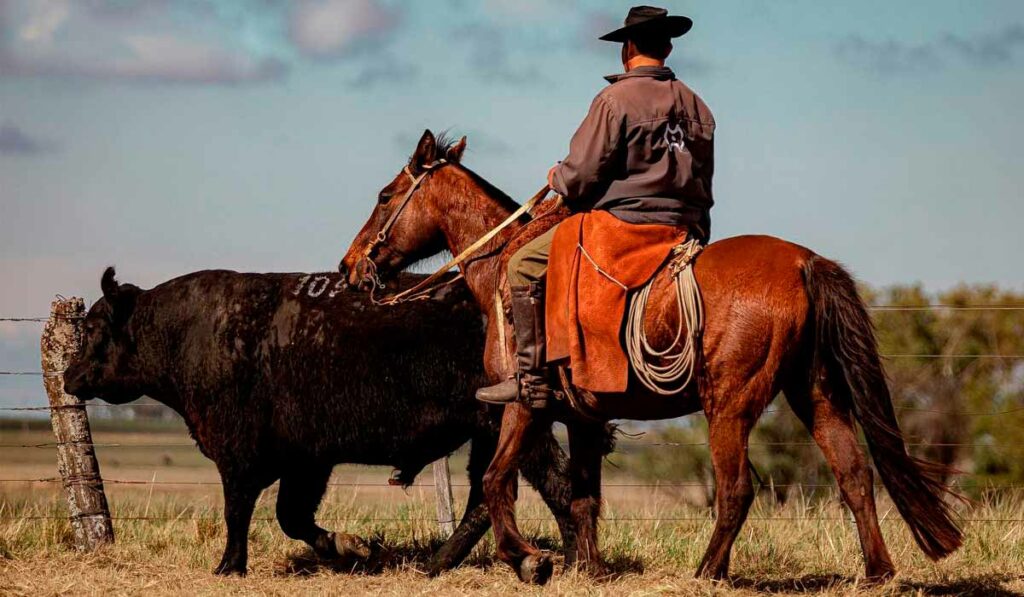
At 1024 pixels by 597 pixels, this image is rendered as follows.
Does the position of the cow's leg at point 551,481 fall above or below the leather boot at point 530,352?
below

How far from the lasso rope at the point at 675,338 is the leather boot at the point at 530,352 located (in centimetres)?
59

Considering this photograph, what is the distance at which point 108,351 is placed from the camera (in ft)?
29.7

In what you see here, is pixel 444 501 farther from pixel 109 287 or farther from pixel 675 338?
pixel 675 338

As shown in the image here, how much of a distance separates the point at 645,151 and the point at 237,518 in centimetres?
372

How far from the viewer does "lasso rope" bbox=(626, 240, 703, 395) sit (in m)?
6.06

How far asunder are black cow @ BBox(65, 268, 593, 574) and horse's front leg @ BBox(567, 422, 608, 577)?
75 cm

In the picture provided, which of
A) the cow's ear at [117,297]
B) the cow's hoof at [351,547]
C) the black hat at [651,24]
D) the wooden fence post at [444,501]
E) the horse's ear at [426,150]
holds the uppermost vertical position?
→ the black hat at [651,24]

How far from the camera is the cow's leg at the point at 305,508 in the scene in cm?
852

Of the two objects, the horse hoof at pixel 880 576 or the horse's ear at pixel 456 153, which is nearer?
the horse hoof at pixel 880 576

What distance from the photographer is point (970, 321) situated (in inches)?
A: 848

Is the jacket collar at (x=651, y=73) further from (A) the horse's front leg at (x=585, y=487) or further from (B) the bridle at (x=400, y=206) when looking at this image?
(A) the horse's front leg at (x=585, y=487)

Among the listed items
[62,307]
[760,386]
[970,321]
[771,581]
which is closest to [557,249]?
[760,386]

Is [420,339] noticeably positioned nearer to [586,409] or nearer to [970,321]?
[586,409]

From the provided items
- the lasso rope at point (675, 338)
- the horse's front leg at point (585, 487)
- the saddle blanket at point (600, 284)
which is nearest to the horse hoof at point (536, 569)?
the horse's front leg at point (585, 487)
